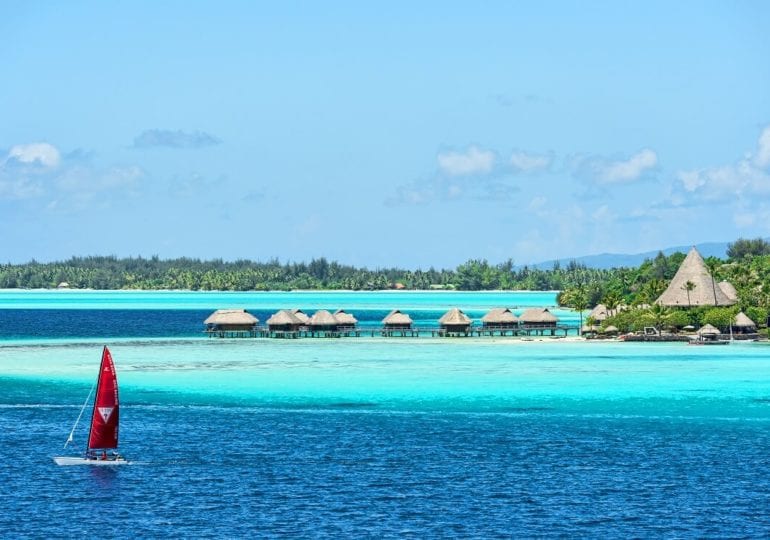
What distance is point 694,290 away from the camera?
98.8 m

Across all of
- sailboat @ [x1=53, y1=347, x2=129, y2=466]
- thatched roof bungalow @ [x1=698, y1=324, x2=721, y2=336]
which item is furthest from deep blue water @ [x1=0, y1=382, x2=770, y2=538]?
thatched roof bungalow @ [x1=698, y1=324, x2=721, y2=336]

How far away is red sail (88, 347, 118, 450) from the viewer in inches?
1475

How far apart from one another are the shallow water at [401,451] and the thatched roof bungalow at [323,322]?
34587 mm

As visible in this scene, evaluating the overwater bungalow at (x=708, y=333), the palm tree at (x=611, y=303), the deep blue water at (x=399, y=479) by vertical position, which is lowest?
the deep blue water at (x=399, y=479)

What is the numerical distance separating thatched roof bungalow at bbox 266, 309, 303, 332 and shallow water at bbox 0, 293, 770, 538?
33.6 m

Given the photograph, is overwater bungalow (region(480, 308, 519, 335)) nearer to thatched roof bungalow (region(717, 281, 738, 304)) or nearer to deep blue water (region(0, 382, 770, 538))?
thatched roof bungalow (region(717, 281, 738, 304))

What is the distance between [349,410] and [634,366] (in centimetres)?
2445

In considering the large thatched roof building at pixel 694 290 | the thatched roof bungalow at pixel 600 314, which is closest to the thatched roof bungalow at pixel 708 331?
the large thatched roof building at pixel 694 290

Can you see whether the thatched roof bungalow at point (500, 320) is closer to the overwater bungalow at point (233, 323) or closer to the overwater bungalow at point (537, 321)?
the overwater bungalow at point (537, 321)

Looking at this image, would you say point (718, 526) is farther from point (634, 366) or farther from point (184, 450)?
point (634, 366)

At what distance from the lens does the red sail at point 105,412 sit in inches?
1475

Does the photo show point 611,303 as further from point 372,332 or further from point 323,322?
point 323,322

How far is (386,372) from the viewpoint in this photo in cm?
6662

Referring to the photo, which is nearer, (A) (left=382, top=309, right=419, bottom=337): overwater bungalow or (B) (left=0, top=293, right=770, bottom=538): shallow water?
(B) (left=0, top=293, right=770, bottom=538): shallow water
